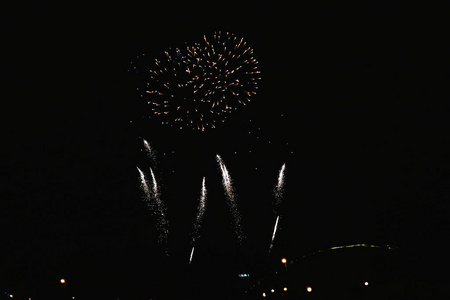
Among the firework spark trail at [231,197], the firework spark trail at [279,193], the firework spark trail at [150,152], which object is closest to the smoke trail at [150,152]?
the firework spark trail at [150,152]

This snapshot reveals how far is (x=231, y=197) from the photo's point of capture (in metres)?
13.7

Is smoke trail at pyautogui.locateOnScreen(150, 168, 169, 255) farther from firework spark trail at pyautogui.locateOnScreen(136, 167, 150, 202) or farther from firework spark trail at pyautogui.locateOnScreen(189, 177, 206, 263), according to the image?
firework spark trail at pyautogui.locateOnScreen(189, 177, 206, 263)

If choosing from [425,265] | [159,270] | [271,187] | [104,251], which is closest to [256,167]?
[271,187]

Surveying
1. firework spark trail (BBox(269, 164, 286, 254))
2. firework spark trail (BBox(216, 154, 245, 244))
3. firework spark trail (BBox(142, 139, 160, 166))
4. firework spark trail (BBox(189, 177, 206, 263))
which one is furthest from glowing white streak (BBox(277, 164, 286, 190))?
firework spark trail (BBox(142, 139, 160, 166))

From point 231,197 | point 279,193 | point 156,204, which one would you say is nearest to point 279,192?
point 279,193

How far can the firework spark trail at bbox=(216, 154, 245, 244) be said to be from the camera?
1284 cm

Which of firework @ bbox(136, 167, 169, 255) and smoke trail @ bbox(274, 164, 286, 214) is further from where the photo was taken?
firework @ bbox(136, 167, 169, 255)

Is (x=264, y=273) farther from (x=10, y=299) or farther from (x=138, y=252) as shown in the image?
(x=10, y=299)

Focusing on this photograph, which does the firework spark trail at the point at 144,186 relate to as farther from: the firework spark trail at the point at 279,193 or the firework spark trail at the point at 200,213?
the firework spark trail at the point at 279,193

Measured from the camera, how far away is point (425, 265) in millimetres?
12523

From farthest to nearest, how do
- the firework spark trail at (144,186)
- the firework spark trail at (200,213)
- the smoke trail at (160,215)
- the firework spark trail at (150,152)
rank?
→ 1. the firework spark trail at (200,213)
2. the smoke trail at (160,215)
3. the firework spark trail at (144,186)
4. the firework spark trail at (150,152)

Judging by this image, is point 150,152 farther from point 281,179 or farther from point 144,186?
point 281,179

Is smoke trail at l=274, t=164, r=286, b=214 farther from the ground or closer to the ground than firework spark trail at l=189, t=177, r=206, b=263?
closer to the ground

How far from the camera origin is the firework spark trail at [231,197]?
12.8 meters
